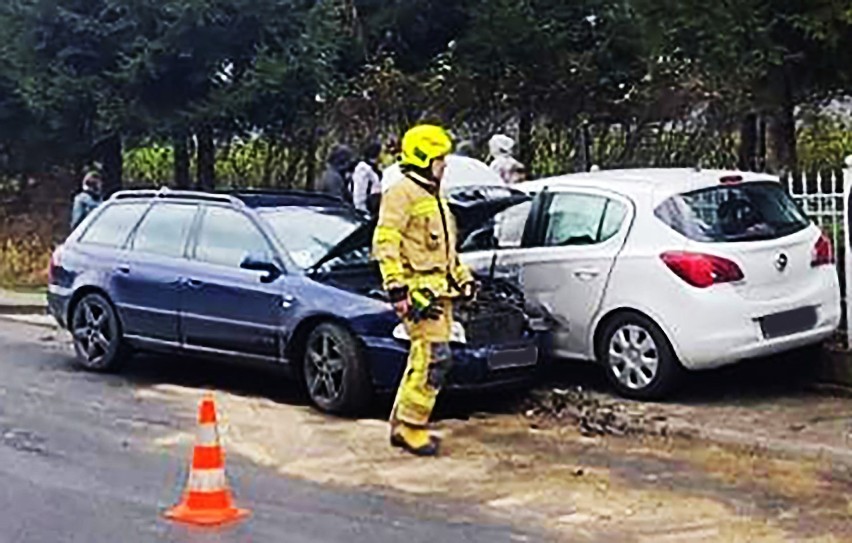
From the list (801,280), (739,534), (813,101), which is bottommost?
(739,534)

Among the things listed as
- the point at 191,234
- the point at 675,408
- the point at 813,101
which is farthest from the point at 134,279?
the point at 813,101

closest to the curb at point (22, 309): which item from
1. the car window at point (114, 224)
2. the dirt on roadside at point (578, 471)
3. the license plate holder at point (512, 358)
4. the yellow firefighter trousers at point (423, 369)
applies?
the car window at point (114, 224)

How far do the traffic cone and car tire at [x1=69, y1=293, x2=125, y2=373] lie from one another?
15.3 ft

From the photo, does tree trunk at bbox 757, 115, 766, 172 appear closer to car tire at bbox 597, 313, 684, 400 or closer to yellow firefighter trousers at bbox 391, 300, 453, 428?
car tire at bbox 597, 313, 684, 400

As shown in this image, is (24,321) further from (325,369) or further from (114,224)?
(325,369)

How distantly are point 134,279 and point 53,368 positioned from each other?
131cm

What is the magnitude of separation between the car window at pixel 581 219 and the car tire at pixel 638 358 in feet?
2.04

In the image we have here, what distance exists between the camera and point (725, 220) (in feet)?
35.2

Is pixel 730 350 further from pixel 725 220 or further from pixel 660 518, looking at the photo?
pixel 660 518

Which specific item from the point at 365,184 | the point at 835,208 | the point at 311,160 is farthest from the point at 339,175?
the point at 835,208

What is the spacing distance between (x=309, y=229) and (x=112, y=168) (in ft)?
38.9

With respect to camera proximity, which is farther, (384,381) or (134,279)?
(134,279)

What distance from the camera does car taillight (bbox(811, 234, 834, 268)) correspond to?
10.9 metres

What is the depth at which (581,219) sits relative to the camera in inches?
442
